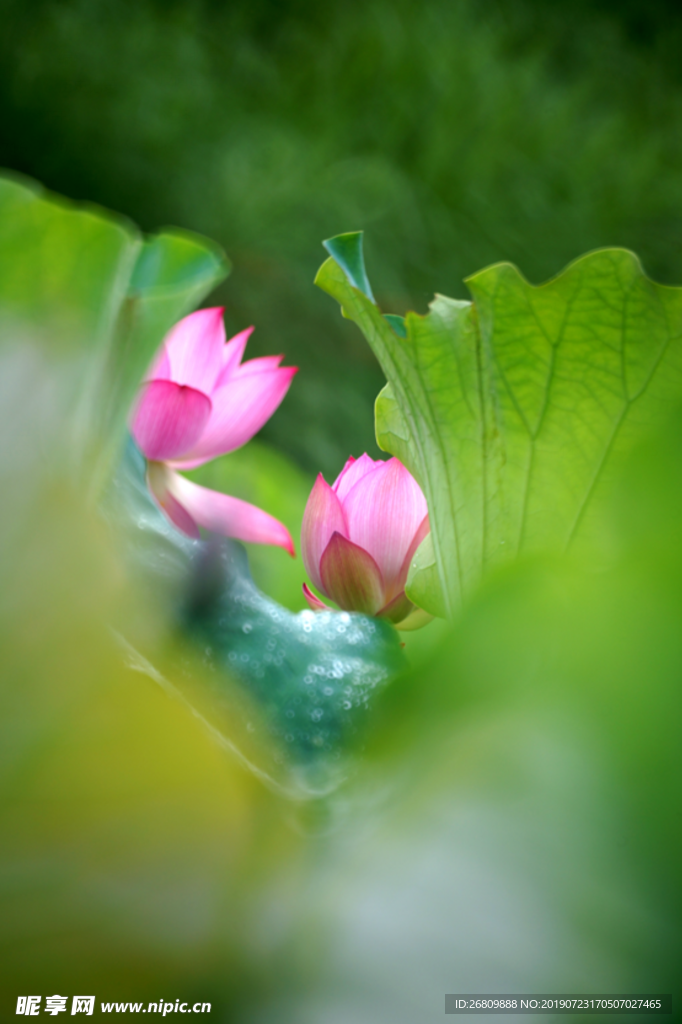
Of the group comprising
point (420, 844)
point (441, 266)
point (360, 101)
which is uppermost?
point (360, 101)

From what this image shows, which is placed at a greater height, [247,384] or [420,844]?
[247,384]

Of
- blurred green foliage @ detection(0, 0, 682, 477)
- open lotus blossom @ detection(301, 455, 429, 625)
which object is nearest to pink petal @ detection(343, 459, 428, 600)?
open lotus blossom @ detection(301, 455, 429, 625)

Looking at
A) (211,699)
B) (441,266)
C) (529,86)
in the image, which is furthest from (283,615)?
(529,86)

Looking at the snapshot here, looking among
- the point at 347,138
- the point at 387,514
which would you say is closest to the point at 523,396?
the point at 387,514

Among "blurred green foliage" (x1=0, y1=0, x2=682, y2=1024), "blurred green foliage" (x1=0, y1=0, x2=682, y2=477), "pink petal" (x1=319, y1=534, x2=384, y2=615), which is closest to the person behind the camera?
"blurred green foliage" (x1=0, y1=0, x2=682, y2=1024)

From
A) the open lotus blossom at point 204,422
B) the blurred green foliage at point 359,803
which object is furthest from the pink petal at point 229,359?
the blurred green foliage at point 359,803

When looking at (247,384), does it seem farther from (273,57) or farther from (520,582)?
(273,57)

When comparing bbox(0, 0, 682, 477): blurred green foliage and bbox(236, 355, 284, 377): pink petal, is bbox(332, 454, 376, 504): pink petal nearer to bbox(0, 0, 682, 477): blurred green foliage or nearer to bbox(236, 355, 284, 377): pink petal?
bbox(236, 355, 284, 377): pink petal

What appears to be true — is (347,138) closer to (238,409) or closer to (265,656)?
(238,409)
